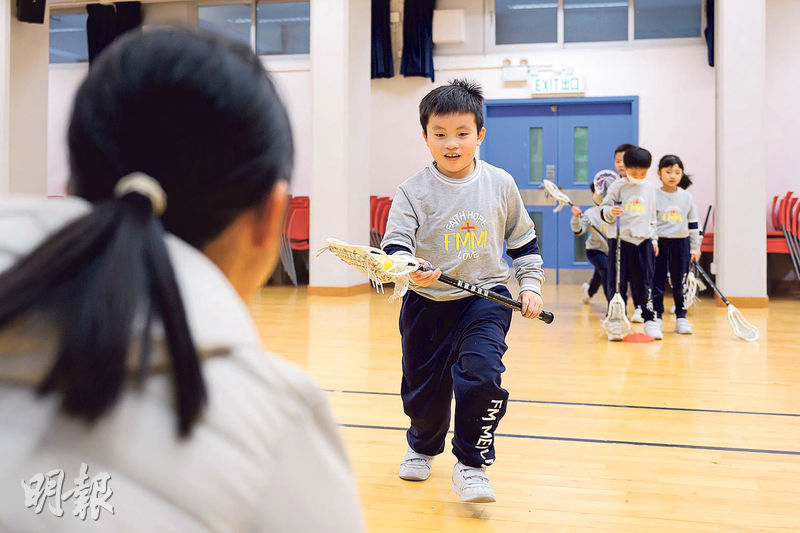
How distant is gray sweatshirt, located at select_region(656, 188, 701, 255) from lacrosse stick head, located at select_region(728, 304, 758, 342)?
2.86 ft

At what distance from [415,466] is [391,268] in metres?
0.68

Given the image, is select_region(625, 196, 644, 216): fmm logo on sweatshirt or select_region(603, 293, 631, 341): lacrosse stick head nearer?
select_region(603, 293, 631, 341): lacrosse stick head

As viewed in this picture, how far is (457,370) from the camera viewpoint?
2.24 meters

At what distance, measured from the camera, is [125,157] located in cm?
60

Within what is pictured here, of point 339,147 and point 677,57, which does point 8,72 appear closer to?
point 339,147

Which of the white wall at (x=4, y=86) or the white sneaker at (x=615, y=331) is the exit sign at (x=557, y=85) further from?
the white wall at (x=4, y=86)

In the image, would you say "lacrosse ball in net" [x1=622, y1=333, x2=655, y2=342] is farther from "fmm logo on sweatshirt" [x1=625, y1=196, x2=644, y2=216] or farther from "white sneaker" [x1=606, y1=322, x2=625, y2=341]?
"fmm logo on sweatshirt" [x1=625, y1=196, x2=644, y2=216]

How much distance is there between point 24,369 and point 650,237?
5.54 m

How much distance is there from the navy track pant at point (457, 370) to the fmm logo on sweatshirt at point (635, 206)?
3.46 meters

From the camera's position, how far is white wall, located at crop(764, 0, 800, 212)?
30.0 feet

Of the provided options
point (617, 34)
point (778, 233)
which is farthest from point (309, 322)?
point (617, 34)

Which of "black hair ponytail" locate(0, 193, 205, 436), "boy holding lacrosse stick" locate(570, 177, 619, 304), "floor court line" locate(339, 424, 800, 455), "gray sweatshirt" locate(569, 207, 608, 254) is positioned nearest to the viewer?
"black hair ponytail" locate(0, 193, 205, 436)

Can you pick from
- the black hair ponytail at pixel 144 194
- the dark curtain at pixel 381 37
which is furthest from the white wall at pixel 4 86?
the black hair ponytail at pixel 144 194

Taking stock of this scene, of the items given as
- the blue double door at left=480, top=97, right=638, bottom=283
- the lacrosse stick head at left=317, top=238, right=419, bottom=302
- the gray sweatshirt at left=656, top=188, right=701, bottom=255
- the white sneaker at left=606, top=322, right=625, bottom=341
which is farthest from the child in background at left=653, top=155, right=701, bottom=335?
the lacrosse stick head at left=317, top=238, right=419, bottom=302
